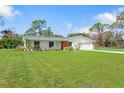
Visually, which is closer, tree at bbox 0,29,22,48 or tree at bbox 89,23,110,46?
tree at bbox 0,29,22,48

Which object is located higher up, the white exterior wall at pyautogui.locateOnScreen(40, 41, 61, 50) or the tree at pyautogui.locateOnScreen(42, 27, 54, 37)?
the tree at pyautogui.locateOnScreen(42, 27, 54, 37)

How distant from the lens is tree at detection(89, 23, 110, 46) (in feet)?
79.4

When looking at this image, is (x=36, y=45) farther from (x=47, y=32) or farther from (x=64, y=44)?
(x=64, y=44)

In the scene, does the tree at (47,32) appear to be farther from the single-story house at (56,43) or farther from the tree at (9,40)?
the tree at (9,40)

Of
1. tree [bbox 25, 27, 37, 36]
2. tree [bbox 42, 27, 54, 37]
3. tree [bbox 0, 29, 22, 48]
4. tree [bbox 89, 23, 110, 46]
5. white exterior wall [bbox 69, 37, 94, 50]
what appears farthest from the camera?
tree [bbox 89, 23, 110, 46]

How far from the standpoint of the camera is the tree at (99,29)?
24.2 meters

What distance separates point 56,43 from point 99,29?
5.38 m

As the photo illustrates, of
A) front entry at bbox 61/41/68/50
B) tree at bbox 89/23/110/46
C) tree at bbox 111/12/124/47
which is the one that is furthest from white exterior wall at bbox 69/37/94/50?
tree at bbox 111/12/124/47

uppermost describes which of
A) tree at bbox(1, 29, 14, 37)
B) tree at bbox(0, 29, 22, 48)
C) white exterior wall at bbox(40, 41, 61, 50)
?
tree at bbox(1, 29, 14, 37)

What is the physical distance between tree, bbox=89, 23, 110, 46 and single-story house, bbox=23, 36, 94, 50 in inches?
61.4

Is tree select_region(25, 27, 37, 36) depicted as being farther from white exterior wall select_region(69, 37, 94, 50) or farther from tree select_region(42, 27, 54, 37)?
white exterior wall select_region(69, 37, 94, 50)

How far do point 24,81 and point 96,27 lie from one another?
20319 millimetres

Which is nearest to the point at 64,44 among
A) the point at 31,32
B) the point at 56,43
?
the point at 56,43
